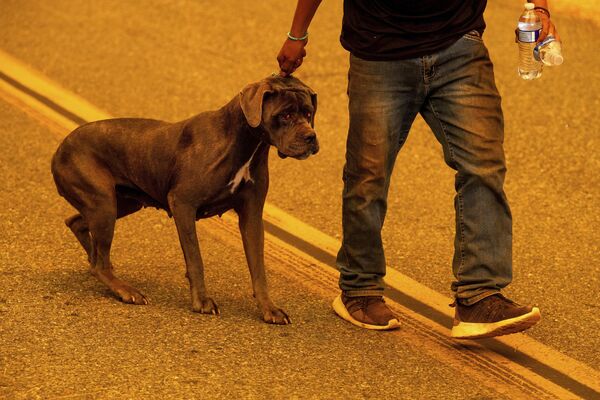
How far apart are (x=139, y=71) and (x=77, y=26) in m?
1.56

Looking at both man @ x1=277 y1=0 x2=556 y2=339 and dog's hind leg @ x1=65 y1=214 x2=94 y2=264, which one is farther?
dog's hind leg @ x1=65 y1=214 x2=94 y2=264

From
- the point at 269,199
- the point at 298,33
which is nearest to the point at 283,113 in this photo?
the point at 298,33

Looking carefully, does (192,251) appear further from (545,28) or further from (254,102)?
(545,28)

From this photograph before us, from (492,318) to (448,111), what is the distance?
935mm

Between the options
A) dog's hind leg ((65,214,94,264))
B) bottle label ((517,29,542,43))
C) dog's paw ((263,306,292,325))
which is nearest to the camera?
bottle label ((517,29,542,43))

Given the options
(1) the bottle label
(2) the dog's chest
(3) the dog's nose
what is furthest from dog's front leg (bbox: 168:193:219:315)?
(1) the bottle label

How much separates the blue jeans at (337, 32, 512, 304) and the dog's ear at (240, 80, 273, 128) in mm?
457

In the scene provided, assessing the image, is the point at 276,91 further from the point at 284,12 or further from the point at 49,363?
the point at 284,12

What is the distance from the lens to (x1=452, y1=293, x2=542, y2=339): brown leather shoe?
18.2ft

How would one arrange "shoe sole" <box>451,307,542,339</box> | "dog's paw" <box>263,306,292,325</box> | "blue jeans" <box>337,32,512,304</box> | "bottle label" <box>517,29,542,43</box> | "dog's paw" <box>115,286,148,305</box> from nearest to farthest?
"shoe sole" <box>451,307,542,339</box> → "blue jeans" <box>337,32,512,304</box> → "bottle label" <box>517,29,542,43</box> → "dog's paw" <box>263,306,292,325</box> → "dog's paw" <box>115,286,148,305</box>

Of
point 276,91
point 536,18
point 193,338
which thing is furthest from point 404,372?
point 536,18

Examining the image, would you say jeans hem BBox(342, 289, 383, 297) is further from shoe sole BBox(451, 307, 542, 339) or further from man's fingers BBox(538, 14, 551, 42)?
man's fingers BBox(538, 14, 551, 42)

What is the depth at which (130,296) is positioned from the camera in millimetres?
6086

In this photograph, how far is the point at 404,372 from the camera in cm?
546
